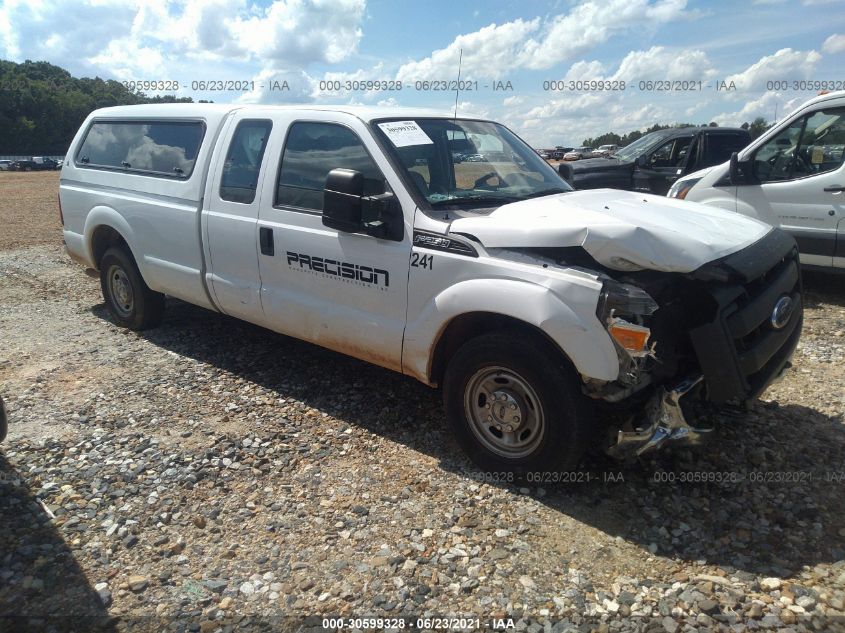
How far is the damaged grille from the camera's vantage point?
2.90 metres

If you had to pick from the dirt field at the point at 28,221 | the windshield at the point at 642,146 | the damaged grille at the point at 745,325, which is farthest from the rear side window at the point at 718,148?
the dirt field at the point at 28,221

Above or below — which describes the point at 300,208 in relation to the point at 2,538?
above

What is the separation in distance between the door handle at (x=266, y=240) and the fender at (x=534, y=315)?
131cm

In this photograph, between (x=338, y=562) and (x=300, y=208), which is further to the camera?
(x=300, y=208)

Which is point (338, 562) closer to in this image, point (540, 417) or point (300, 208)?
point (540, 417)

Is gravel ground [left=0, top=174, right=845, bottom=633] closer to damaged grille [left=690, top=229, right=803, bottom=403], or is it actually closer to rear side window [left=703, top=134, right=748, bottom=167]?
damaged grille [left=690, top=229, right=803, bottom=403]

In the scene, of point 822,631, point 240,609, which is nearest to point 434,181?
point 240,609

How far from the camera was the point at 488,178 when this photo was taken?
414 cm

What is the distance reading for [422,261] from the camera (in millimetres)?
3527

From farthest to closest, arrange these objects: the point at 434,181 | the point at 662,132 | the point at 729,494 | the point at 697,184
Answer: the point at 662,132, the point at 697,184, the point at 434,181, the point at 729,494

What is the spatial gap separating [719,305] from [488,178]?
178 cm

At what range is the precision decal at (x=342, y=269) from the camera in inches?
147

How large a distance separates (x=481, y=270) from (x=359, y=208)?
0.85 m

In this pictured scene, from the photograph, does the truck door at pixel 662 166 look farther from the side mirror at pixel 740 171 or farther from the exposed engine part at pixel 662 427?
the exposed engine part at pixel 662 427
